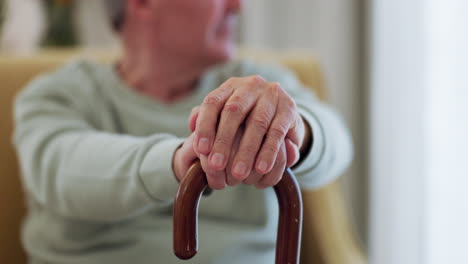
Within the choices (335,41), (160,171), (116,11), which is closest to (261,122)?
(160,171)

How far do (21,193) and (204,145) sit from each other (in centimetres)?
56

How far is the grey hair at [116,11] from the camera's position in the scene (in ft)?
2.31

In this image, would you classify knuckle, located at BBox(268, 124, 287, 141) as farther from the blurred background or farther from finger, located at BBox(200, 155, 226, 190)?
the blurred background

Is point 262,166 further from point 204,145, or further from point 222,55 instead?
point 222,55

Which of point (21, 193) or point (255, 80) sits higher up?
point (255, 80)

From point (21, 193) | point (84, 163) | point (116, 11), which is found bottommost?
point (21, 193)

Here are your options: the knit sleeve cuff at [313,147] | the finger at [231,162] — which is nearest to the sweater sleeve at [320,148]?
the knit sleeve cuff at [313,147]

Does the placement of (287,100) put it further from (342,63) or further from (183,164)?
(342,63)

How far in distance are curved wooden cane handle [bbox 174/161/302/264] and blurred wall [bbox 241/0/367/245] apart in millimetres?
1073

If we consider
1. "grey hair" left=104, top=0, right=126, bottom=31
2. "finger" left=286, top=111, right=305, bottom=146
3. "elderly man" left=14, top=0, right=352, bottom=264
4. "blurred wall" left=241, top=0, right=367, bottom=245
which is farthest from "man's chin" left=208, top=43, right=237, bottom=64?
"blurred wall" left=241, top=0, right=367, bottom=245

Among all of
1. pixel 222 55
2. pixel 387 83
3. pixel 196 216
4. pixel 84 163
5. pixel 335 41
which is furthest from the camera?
pixel 335 41

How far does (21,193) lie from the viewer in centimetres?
84

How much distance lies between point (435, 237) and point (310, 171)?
0.43 meters

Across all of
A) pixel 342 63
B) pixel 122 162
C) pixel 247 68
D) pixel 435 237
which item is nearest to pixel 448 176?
pixel 435 237
